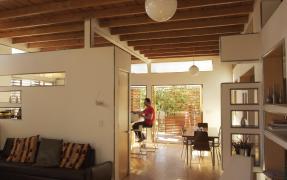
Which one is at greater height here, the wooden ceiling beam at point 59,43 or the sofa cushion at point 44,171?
the wooden ceiling beam at point 59,43

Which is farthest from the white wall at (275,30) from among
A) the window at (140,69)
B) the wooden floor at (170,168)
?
the window at (140,69)

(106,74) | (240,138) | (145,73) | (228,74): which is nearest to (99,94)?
(106,74)

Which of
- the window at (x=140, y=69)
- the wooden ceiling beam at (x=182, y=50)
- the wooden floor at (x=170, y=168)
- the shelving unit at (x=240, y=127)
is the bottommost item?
the wooden floor at (x=170, y=168)

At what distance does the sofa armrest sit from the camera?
391 centimetres

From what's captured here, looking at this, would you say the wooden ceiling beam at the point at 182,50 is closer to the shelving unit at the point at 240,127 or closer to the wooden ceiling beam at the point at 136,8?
the wooden ceiling beam at the point at 136,8

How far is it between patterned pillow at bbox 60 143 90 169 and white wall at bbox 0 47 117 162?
25 centimetres

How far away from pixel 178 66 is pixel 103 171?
5944 mm

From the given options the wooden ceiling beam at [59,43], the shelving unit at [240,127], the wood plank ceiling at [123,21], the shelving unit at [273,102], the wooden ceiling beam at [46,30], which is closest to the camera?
the shelving unit at [273,102]

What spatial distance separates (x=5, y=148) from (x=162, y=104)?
600cm

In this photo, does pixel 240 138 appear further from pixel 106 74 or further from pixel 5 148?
pixel 5 148

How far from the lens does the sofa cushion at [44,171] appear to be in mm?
4004

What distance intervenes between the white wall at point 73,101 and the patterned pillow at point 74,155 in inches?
9.9

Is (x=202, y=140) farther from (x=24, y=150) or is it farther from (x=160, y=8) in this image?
(x=160, y=8)

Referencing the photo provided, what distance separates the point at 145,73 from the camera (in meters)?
9.52
